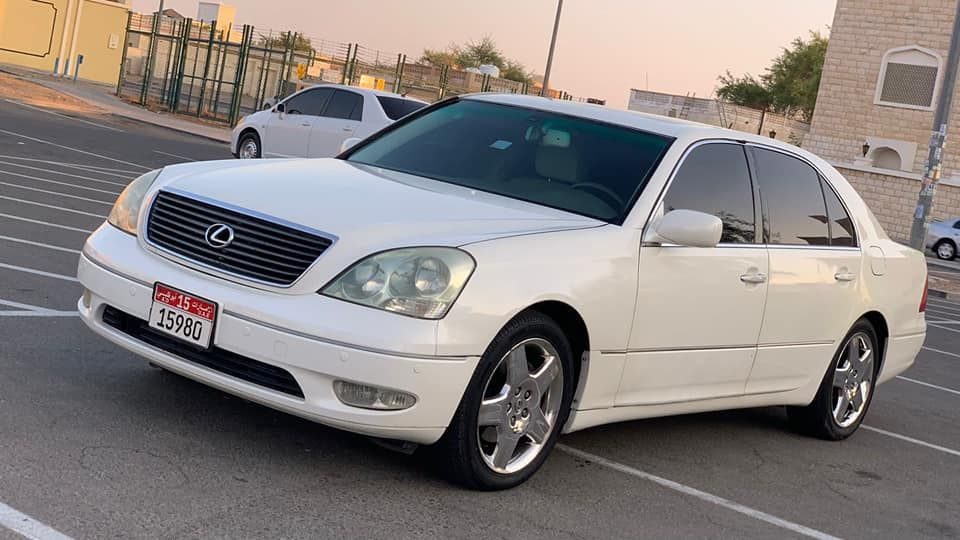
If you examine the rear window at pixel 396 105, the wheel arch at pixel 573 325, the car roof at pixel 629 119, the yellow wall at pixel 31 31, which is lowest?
the wheel arch at pixel 573 325

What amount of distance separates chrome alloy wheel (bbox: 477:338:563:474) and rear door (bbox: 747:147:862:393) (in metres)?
1.52

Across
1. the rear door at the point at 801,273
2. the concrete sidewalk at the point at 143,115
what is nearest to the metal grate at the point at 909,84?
the concrete sidewalk at the point at 143,115

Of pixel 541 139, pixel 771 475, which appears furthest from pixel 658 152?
pixel 771 475

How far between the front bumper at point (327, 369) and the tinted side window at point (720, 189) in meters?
1.64

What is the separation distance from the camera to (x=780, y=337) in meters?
6.11

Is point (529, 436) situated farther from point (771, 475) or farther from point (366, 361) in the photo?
point (771, 475)

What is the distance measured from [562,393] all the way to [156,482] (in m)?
1.63

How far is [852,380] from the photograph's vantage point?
6965 millimetres

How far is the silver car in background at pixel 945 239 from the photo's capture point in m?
33.6

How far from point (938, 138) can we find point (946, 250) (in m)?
11.3

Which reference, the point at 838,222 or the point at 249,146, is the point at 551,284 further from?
the point at 249,146

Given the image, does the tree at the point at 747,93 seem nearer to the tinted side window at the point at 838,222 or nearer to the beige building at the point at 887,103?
the beige building at the point at 887,103

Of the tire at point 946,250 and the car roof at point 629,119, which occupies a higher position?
the car roof at point 629,119

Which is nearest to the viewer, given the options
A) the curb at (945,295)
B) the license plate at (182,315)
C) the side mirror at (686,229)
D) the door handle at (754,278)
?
the license plate at (182,315)
